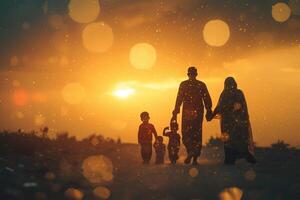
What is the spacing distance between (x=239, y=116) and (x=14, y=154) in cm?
691

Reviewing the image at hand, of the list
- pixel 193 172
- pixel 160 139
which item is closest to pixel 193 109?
pixel 160 139

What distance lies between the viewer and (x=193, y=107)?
17.2 meters

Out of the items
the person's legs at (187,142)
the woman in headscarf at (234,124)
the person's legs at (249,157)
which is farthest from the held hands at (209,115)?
the person's legs at (249,157)

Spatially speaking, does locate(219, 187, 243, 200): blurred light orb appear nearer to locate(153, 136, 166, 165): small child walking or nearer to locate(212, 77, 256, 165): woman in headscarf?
locate(212, 77, 256, 165): woman in headscarf

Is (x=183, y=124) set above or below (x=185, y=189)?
above

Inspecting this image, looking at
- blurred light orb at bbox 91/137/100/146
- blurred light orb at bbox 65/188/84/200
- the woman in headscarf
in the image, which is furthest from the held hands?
blurred light orb at bbox 91/137/100/146

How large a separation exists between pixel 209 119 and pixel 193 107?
654 millimetres

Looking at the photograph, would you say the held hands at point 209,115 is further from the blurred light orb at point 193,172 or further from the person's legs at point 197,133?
the blurred light orb at point 193,172

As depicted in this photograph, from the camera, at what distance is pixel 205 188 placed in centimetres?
970

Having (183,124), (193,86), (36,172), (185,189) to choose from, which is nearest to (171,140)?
(183,124)

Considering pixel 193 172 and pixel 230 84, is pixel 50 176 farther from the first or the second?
pixel 230 84

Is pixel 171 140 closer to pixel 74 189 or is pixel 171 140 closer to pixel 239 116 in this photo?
pixel 239 116

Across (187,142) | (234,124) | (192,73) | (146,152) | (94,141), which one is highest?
(192,73)

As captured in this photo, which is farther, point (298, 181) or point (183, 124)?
point (183, 124)
